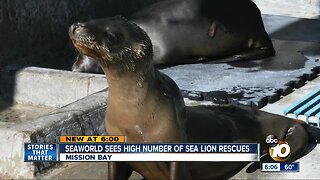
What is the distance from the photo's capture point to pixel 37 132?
445 centimetres

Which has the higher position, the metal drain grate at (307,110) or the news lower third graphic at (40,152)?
the metal drain grate at (307,110)

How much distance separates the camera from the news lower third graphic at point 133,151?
146 inches

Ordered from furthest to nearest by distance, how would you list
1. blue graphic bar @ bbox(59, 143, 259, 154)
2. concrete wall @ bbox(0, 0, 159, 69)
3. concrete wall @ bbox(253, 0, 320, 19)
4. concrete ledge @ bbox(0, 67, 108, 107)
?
concrete wall @ bbox(253, 0, 320, 19) → concrete wall @ bbox(0, 0, 159, 69) → concrete ledge @ bbox(0, 67, 108, 107) → blue graphic bar @ bbox(59, 143, 259, 154)

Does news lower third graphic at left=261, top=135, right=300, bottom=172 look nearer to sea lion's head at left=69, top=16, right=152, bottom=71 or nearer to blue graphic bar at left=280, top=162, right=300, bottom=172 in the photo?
blue graphic bar at left=280, top=162, right=300, bottom=172

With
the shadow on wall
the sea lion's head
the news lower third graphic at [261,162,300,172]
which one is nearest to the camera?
the sea lion's head

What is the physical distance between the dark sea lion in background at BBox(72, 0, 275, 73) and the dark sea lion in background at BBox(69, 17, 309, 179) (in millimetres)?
2883

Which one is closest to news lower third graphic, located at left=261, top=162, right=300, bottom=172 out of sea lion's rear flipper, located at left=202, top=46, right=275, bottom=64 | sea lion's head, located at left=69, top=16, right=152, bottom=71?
sea lion's head, located at left=69, top=16, right=152, bottom=71

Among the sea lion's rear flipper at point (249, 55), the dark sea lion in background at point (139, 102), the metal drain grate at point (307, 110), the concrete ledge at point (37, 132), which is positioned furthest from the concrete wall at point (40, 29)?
the dark sea lion in background at point (139, 102)

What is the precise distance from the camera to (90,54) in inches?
141

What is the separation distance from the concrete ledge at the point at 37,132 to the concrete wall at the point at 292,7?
16.5 feet

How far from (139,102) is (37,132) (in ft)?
3.18

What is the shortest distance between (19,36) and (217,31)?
188 cm

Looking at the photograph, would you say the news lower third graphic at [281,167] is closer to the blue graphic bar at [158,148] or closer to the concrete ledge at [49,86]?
the blue graphic bar at [158,148]

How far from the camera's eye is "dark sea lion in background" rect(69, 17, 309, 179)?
358 cm
